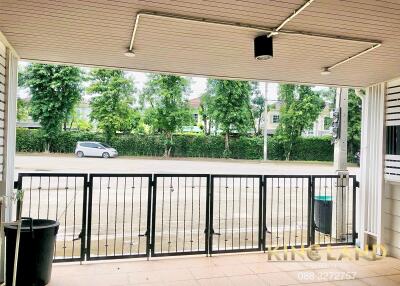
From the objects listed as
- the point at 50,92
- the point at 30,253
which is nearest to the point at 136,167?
the point at 50,92

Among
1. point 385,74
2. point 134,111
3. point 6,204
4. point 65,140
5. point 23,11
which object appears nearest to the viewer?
point 23,11

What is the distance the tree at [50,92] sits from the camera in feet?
64.4

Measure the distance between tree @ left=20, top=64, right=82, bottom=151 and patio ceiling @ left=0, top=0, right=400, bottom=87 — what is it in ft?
58.2

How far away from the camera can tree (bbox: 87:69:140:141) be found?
20984mm

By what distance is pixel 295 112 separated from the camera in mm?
23594

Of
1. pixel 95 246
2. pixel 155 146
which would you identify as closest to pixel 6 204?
pixel 95 246

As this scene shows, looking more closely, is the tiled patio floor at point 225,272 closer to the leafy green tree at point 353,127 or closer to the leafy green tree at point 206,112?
the leafy green tree at point 206,112

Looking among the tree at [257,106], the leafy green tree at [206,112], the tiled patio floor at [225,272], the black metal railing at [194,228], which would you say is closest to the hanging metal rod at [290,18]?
the black metal railing at [194,228]

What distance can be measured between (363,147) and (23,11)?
4.51m

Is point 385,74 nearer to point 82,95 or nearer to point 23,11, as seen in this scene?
point 23,11

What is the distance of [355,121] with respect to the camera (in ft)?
77.7

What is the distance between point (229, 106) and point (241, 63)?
18517 mm

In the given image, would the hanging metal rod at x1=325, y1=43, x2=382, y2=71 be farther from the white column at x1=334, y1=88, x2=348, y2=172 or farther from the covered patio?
the white column at x1=334, y1=88, x2=348, y2=172

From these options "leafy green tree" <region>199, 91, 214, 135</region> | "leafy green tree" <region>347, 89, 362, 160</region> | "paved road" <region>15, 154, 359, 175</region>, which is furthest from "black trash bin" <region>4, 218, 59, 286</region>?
"leafy green tree" <region>347, 89, 362, 160</region>
